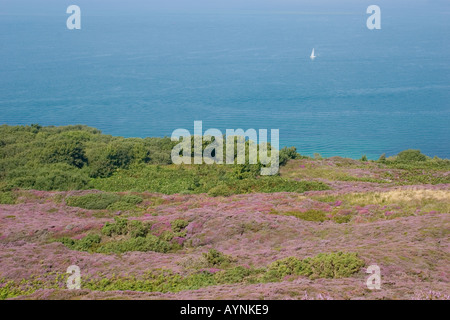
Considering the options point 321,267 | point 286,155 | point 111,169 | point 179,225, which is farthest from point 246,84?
point 321,267

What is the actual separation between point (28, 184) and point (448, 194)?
3140cm

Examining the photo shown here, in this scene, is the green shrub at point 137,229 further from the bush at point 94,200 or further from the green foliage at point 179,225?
the bush at point 94,200

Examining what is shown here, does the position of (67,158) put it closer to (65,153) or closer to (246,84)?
(65,153)

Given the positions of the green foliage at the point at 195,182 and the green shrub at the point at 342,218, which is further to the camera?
the green foliage at the point at 195,182

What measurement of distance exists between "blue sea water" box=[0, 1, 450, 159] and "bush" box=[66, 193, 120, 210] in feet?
138

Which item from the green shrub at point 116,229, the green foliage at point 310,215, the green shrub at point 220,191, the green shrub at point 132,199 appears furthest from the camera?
the green shrub at point 220,191

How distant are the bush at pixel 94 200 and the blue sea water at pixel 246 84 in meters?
42.1

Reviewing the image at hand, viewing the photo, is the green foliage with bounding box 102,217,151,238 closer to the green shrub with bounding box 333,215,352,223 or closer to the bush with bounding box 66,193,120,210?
the bush with bounding box 66,193,120,210

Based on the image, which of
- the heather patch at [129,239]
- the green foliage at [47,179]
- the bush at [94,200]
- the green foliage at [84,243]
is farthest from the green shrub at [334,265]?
the green foliage at [47,179]

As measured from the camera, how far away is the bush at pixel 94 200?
31194 mm

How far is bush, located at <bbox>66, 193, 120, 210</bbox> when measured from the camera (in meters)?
31.2

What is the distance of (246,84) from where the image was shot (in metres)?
105
